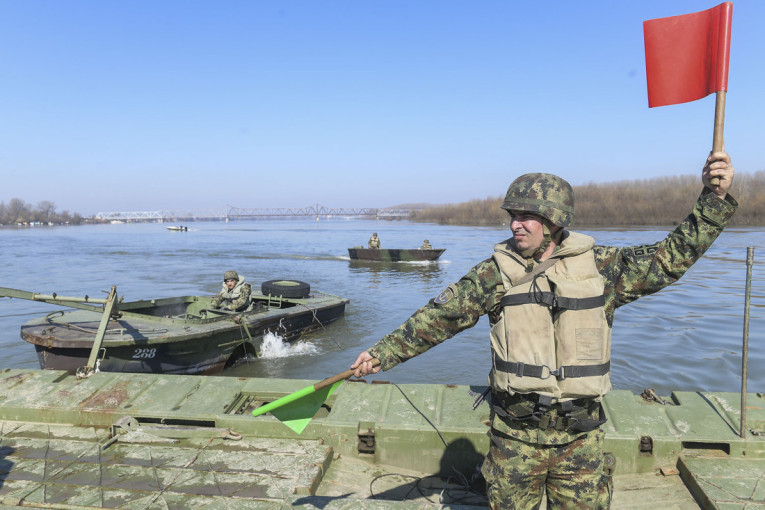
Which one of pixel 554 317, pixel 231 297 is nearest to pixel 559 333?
pixel 554 317

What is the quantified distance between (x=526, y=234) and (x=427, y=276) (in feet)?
86.5

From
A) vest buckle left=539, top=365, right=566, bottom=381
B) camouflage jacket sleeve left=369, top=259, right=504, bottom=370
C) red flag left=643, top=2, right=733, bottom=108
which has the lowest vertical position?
vest buckle left=539, top=365, right=566, bottom=381

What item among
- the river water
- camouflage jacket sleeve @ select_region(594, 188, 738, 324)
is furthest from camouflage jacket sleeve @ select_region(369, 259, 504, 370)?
the river water

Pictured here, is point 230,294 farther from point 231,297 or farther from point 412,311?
point 412,311

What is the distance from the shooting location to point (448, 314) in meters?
3.18

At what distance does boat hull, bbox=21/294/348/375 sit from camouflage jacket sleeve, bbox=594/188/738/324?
7.34 m

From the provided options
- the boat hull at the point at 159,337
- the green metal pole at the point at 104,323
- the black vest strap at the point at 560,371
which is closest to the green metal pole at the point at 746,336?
the black vest strap at the point at 560,371

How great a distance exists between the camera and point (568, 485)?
9.66ft

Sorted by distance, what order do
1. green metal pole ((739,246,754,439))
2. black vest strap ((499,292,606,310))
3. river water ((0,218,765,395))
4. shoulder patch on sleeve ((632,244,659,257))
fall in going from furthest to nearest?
river water ((0,218,765,395)) < green metal pole ((739,246,754,439)) < shoulder patch on sleeve ((632,244,659,257)) < black vest strap ((499,292,606,310))

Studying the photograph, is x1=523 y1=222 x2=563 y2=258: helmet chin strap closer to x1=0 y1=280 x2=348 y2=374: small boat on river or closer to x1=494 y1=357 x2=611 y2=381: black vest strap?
x1=494 y1=357 x2=611 y2=381: black vest strap

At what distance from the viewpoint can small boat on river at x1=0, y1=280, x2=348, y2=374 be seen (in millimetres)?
9250

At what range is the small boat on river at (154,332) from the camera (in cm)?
925

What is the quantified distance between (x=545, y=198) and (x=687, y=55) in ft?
4.30

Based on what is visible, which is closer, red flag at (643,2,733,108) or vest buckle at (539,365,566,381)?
vest buckle at (539,365,566,381)
